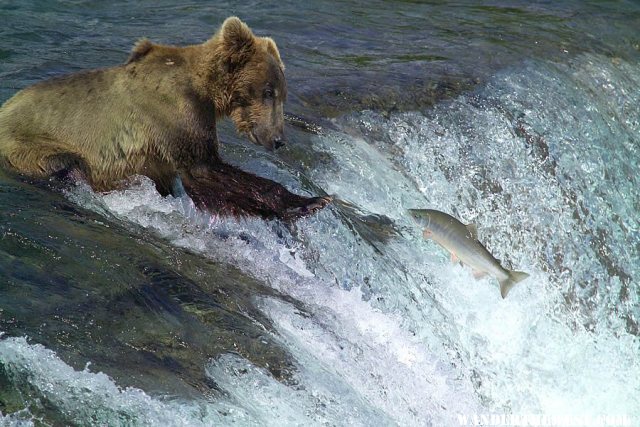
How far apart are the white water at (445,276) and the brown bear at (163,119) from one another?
15 cm

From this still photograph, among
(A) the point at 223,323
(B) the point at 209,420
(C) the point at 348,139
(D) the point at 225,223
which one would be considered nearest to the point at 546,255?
(C) the point at 348,139

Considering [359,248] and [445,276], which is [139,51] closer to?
[359,248]

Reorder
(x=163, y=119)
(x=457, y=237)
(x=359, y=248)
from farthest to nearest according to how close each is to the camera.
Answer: (x=359, y=248) < (x=163, y=119) < (x=457, y=237)

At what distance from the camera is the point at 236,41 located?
5699mm

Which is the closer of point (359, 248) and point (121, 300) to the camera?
point (121, 300)

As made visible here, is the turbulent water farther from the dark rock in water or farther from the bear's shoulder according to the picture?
the bear's shoulder

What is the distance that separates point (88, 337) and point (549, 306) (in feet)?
12.9

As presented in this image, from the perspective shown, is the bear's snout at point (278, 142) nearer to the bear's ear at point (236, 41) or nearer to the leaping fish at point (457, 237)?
the bear's ear at point (236, 41)

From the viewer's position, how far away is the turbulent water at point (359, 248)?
164 inches

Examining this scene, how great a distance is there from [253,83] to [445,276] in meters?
1.77

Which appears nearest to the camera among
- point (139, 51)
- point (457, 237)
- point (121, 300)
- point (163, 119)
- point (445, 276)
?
point (121, 300)

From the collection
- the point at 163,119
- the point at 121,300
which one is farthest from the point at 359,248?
the point at 121,300

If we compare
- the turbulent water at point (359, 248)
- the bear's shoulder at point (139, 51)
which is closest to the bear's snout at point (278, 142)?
the turbulent water at point (359, 248)

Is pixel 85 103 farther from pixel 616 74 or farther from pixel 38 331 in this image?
pixel 616 74
